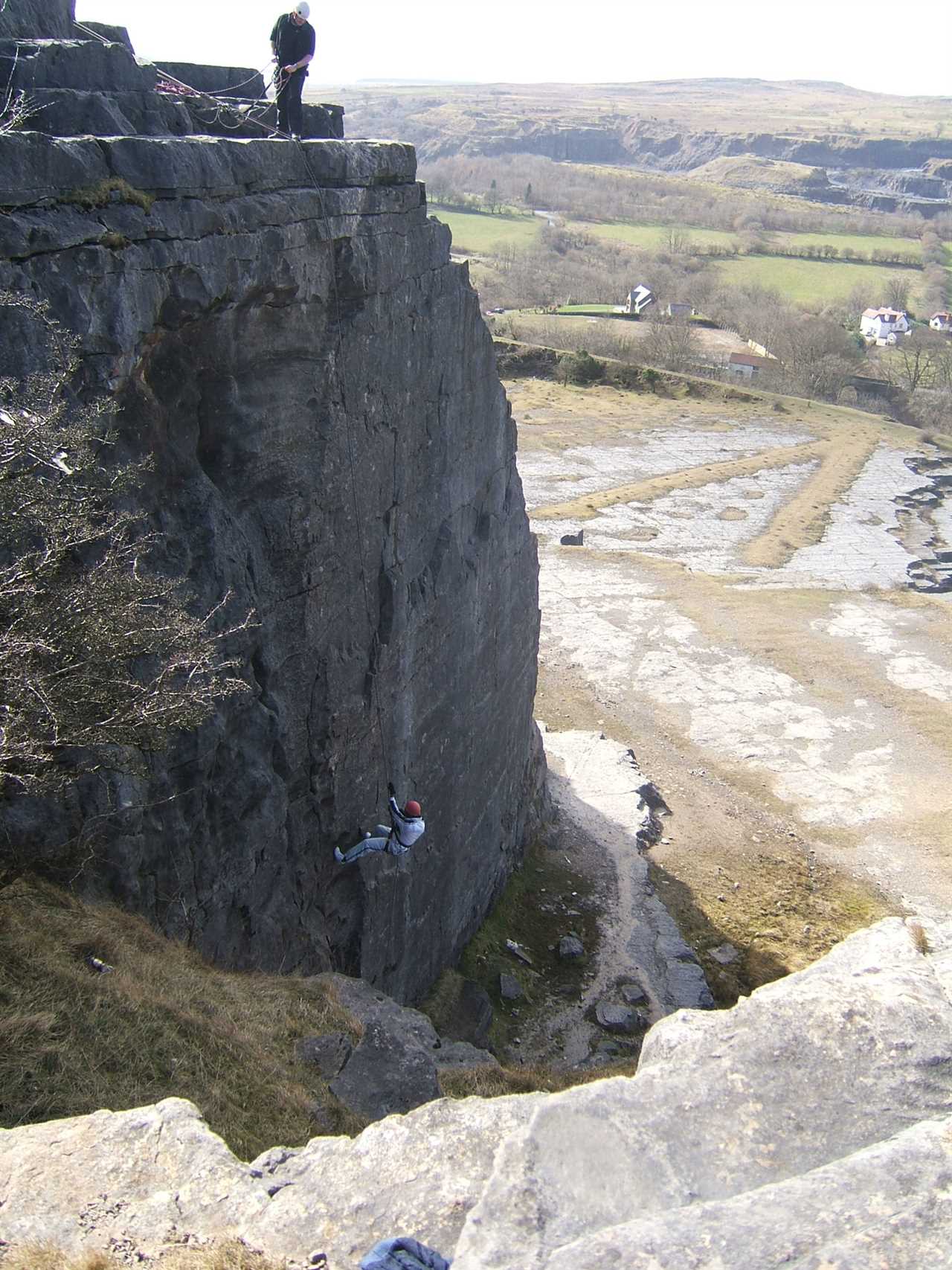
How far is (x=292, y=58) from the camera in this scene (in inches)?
504


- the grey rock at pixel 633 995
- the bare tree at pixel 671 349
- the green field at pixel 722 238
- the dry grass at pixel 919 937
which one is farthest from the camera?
the green field at pixel 722 238

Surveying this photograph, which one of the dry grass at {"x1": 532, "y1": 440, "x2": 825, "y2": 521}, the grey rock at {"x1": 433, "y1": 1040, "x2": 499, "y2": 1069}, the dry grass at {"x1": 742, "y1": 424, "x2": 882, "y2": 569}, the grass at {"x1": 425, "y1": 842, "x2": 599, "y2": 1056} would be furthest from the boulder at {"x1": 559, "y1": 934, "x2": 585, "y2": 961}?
the dry grass at {"x1": 532, "y1": 440, "x2": 825, "y2": 521}

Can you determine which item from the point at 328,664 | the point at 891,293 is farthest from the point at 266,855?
the point at 891,293

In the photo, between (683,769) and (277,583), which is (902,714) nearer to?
(683,769)

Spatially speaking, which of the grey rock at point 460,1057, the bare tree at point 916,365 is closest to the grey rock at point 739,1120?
the grey rock at point 460,1057

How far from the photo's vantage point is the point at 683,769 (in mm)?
27922

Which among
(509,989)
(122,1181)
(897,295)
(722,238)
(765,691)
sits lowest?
(765,691)

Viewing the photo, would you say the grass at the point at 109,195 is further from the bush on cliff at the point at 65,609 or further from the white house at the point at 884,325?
the white house at the point at 884,325

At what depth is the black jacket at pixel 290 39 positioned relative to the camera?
12703mm

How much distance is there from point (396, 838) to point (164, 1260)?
8.01 metres

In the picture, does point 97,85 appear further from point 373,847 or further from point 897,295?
point 897,295

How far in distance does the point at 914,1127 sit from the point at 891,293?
373ft

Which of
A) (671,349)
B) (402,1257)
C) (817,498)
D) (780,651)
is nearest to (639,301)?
(671,349)

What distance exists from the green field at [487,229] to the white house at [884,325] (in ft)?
123
